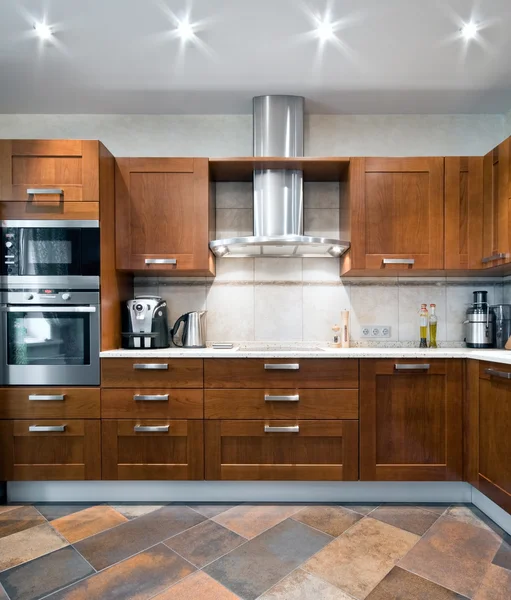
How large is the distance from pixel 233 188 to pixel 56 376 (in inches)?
66.4

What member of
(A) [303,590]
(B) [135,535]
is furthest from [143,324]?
(A) [303,590]

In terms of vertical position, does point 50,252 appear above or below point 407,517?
above

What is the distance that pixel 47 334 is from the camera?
2.38 meters

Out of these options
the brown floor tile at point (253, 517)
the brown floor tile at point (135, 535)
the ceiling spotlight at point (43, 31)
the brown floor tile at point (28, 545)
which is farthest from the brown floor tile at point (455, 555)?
the ceiling spotlight at point (43, 31)

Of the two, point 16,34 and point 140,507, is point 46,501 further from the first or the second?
point 16,34

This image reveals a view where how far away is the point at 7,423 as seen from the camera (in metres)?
2.35

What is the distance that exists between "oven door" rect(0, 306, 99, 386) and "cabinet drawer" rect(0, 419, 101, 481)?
243mm

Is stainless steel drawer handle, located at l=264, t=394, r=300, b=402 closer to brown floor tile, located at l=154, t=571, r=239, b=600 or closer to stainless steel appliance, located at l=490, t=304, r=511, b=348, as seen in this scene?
brown floor tile, located at l=154, t=571, r=239, b=600

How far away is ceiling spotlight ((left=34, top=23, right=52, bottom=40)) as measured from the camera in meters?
2.07

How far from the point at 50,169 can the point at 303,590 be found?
8.02 feet

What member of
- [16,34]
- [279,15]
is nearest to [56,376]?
[16,34]

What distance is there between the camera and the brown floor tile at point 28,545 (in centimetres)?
182

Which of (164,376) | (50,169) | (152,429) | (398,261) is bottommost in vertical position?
(152,429)

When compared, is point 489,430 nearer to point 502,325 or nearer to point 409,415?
point 409,415
